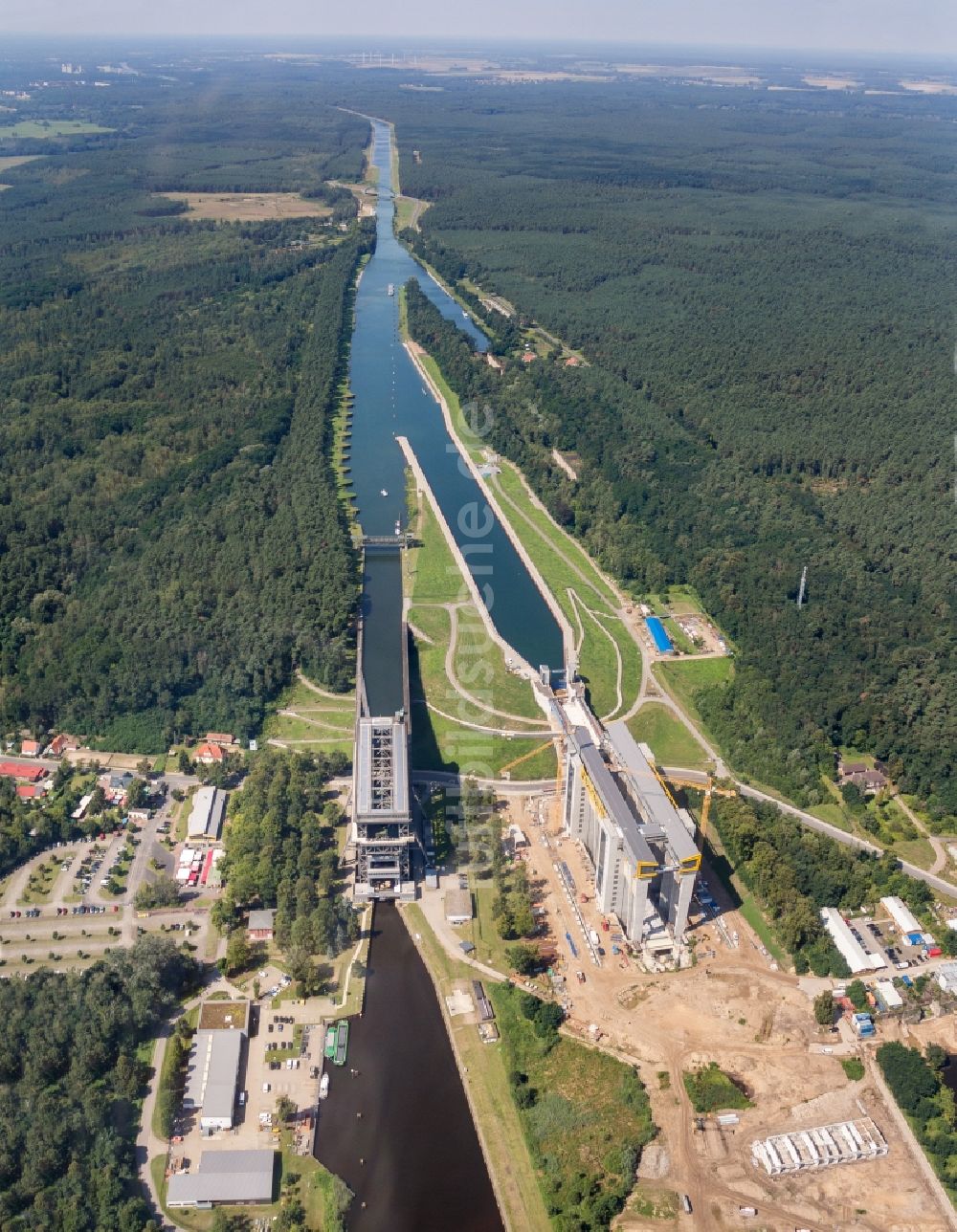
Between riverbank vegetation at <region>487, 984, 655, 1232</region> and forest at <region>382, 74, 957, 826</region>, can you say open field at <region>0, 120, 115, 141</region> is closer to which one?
forest at <region>382, 74, 957, 826</region>

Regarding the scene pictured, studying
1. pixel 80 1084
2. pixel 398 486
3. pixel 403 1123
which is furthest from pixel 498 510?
pixel 80 1084

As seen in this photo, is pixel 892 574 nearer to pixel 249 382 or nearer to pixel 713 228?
pixel 249 382

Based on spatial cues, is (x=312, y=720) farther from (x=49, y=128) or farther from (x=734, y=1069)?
(x=49, y=128)

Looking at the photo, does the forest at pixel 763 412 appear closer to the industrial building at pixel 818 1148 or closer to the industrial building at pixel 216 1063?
the industrial building at pixel 818 1148

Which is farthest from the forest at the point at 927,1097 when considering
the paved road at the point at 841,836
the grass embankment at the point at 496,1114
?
the grass embankment at the point at 496,1114

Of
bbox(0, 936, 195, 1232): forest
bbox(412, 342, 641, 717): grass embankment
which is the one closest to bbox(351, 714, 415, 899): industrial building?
bbox(0, 936, 195, 1232): forest
